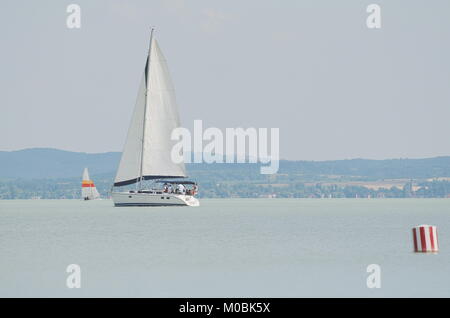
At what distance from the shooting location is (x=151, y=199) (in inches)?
4218

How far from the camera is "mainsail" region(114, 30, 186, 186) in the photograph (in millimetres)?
103688

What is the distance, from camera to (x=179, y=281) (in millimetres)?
38062

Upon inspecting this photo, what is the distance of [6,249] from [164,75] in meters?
51.7

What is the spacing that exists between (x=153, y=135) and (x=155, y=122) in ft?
4.76

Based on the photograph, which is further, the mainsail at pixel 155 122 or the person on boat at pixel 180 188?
the person on boat at pixel 180 188

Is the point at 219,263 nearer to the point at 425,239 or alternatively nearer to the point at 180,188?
the point at 425,239

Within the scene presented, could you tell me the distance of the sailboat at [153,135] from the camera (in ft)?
341

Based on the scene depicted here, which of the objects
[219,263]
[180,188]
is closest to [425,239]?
[219,263]

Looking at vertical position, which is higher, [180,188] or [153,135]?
[153,135]

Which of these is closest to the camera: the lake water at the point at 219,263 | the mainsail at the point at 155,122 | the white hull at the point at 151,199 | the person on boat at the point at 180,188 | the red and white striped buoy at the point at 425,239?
the lake water at the point at 219,263

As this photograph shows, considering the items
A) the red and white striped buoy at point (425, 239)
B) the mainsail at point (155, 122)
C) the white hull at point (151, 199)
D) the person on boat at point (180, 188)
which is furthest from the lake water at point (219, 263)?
the person on boat at point (180, 188)

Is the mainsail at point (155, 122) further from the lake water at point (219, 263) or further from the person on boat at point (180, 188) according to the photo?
the lake water at point (219, 263)

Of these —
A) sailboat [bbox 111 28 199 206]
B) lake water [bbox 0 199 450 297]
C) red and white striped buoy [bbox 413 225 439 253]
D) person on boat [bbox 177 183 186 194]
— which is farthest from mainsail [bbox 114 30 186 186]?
red and white striped buoy [bbox 413 225 439 253]
